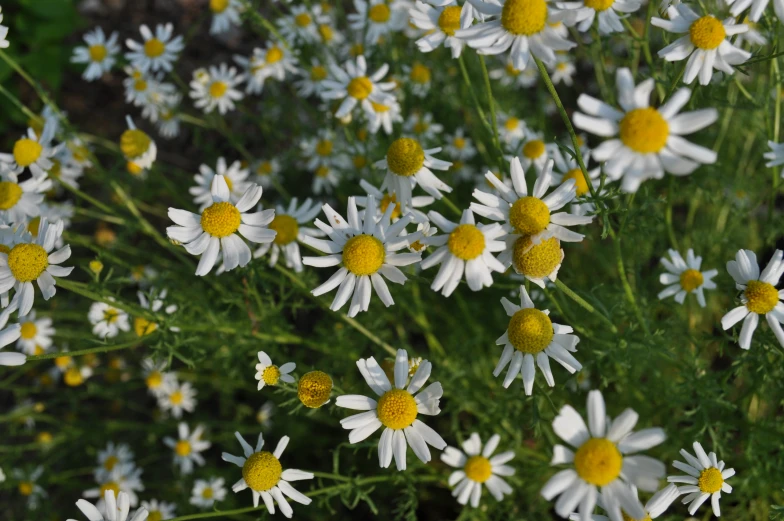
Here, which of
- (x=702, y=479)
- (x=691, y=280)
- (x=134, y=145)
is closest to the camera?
(x=702, y=479)

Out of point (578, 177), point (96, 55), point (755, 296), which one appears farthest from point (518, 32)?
point (96, 55)

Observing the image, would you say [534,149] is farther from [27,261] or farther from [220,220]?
[27,261]

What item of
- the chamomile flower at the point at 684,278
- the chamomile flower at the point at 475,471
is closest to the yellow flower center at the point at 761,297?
the chamomile flower at the point at 684,278

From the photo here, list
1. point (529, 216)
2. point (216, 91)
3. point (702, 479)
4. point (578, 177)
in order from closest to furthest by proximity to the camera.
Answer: point (529, 216)
point (702, 479)
point (578, 177)
point (216, 91)

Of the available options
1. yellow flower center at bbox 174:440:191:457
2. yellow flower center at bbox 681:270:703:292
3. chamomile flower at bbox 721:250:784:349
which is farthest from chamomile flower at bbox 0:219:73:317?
yellow flower center at bbox 681:270:703:292

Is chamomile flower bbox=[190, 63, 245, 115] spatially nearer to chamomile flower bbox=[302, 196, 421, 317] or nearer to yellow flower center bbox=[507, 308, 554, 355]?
chamomile flower bbox=[302, 196, 421, 317]

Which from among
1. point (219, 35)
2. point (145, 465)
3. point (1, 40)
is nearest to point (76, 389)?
point (145, 465)
